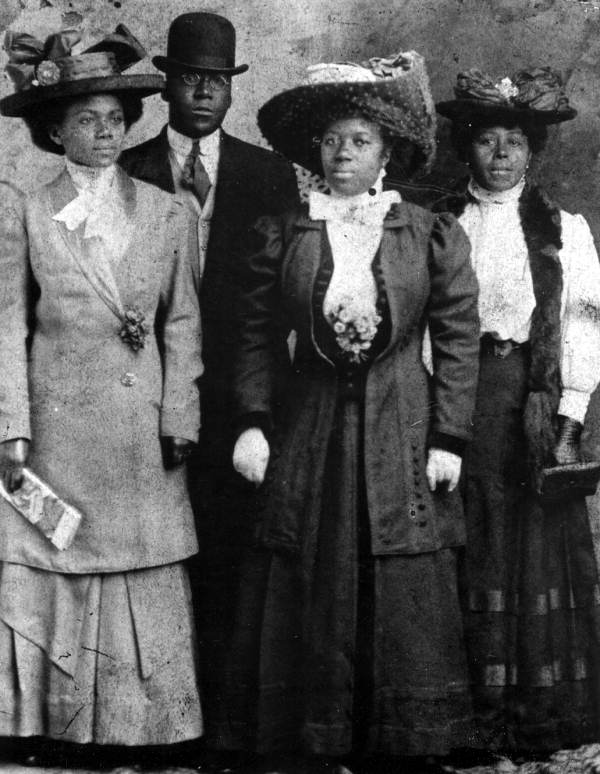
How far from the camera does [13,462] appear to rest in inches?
166

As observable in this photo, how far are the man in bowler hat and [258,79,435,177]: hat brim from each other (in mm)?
247

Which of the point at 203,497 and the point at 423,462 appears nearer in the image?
the point at 423,462

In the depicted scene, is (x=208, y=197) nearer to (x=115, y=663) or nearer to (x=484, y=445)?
(x=484, y=445)

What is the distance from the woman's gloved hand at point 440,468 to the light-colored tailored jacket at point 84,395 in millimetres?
822

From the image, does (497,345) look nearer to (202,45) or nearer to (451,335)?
(451,335)

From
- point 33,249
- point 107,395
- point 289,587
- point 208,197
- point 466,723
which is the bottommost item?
point 466,723

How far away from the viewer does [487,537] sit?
4477 mm

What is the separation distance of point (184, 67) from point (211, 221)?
56cm

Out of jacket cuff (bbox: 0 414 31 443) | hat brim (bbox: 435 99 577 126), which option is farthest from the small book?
hat brim (bbox: 435 99 577 126)

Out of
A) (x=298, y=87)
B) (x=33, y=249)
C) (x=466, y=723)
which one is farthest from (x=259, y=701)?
(x=298, y=87)

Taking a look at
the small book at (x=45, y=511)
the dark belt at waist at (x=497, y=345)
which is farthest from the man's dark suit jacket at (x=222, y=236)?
the dark belt at waist at (x=497, y=345)

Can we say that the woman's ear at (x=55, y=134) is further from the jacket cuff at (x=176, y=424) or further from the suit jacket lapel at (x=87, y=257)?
the jacket cuff at (x=176, y=424)

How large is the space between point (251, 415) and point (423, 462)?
0.61m

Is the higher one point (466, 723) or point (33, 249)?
point (33, 249)
